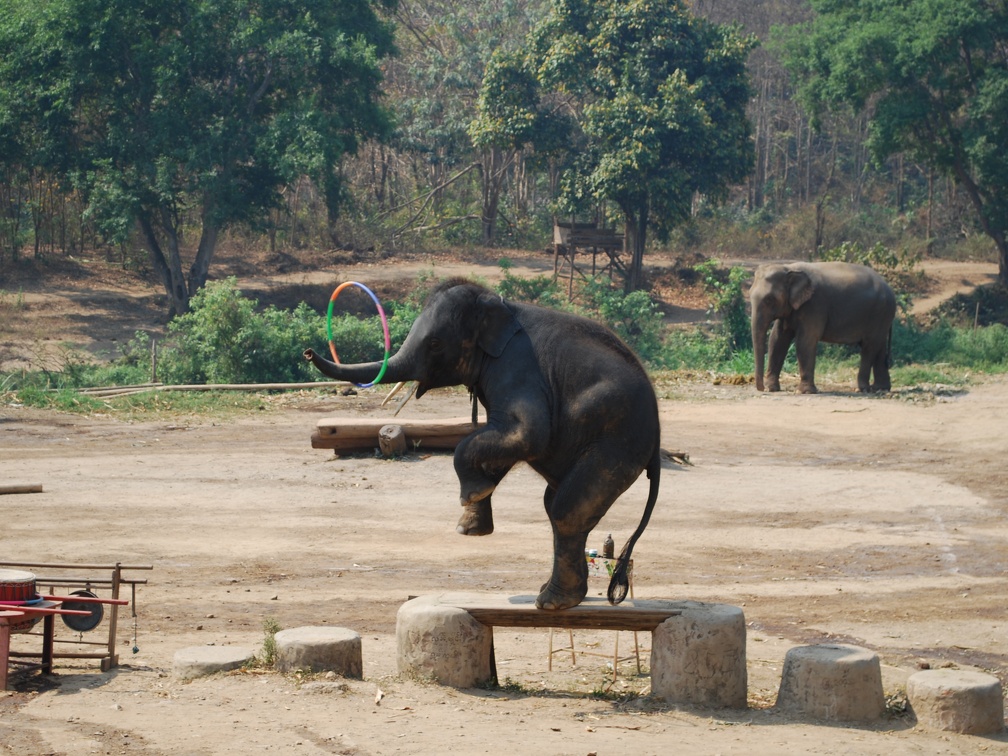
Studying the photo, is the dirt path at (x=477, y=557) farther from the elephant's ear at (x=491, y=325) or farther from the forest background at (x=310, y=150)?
the forest background at (x=310, y=150)

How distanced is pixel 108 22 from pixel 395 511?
18.8 m

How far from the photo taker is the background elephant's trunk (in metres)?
23.4

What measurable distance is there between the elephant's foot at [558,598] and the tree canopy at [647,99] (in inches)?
1004

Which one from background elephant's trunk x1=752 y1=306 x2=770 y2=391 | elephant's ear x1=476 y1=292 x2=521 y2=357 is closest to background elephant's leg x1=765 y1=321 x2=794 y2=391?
background elephant's trunk x1=752 y1=306 x2=770 y2=391

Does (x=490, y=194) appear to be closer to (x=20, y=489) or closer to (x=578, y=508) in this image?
(x=20, y=489)

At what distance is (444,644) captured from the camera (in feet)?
27.1

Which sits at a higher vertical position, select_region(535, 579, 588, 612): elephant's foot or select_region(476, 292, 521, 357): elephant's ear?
select_region(476, 292, 521, 357): elephant's ear

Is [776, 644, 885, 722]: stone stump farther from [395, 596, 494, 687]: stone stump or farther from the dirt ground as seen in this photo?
[395, 596, 494, 687]: stone stump

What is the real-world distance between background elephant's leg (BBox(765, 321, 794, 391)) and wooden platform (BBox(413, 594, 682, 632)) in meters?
15.7

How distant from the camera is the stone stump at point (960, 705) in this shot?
8.02 m

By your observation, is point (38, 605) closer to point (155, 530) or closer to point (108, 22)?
point (155, 530)

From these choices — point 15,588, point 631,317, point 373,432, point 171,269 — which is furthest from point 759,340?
point 15,588

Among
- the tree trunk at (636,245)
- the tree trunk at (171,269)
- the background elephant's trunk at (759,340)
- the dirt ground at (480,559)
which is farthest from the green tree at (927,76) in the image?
the tree trunk at (171,269)

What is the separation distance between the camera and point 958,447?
19.0 metres
